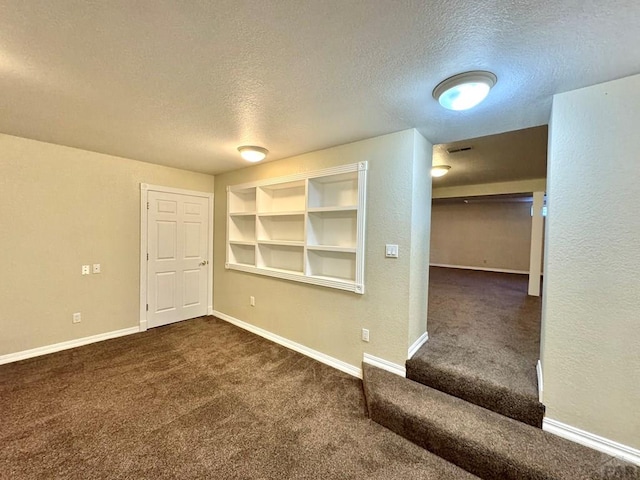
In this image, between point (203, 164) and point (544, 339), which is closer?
point (544, 339)

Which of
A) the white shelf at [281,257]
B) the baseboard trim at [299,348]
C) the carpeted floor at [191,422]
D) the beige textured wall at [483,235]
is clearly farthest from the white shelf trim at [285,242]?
the beige textured wall at [483,235]

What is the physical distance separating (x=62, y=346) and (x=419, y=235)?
4197 mm

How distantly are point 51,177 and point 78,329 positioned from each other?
180 centimetres

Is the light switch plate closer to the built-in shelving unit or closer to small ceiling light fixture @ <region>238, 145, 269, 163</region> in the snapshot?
the built-in shelving unit

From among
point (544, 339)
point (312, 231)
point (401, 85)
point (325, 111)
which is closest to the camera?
point (401, 85)

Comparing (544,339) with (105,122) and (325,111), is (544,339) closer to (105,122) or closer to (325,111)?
(325,111)

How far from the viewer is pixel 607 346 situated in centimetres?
162


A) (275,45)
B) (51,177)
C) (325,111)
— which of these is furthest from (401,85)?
(51,177)

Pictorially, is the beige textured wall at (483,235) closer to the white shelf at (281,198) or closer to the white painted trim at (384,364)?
the white shelf at (281,198)

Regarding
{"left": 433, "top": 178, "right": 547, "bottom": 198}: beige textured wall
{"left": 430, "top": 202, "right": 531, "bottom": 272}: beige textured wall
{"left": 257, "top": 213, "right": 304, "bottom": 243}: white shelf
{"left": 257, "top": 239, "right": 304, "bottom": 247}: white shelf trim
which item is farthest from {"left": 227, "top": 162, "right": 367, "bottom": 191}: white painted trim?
{"left": 430, "top": 202, "right": 531, "bottom": 272}: beige textured wall

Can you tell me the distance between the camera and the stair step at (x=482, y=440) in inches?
59.0

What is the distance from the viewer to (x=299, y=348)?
3.19m

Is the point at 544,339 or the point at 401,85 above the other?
the point at 401,85

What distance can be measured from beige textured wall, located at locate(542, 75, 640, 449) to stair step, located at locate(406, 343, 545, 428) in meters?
0.12
